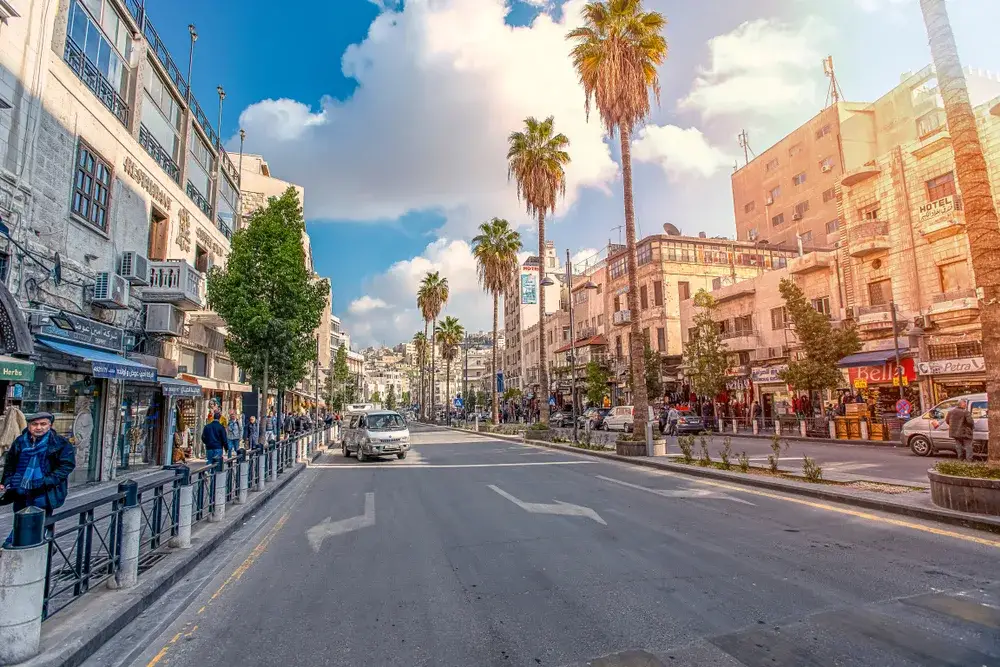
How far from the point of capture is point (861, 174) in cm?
2869

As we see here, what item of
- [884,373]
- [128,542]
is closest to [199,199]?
[128,542]

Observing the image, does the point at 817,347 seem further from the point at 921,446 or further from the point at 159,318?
the point at 159,318

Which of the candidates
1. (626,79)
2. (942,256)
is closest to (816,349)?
(942,256)

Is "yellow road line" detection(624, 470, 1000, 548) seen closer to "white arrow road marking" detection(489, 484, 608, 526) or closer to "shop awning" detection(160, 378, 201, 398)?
"white arrow road marking" detection(489, 484, 608, 526)

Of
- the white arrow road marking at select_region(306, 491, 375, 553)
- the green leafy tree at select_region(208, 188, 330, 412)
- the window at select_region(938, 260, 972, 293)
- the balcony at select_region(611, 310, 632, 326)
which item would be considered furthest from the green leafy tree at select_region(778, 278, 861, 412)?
the white arrow road marking at select_region(306, 491, 375, 553)

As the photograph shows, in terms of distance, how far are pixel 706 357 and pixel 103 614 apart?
32584 millimetres

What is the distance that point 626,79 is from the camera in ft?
63.0

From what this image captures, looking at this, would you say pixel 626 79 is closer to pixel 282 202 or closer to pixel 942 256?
pixel 282 202

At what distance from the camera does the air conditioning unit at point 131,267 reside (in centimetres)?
1494

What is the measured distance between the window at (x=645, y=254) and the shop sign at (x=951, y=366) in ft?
73.0

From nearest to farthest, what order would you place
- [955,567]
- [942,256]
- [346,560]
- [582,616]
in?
[582,616] < [955,567] < [346,560] < [942,256]

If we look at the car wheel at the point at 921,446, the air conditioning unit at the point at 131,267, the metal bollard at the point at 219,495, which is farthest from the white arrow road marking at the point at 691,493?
the air conditioning unit at the point at 131,267

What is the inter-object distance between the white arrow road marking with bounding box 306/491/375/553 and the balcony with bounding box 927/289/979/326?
26640 millimetres

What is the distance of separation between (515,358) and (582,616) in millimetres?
77018
